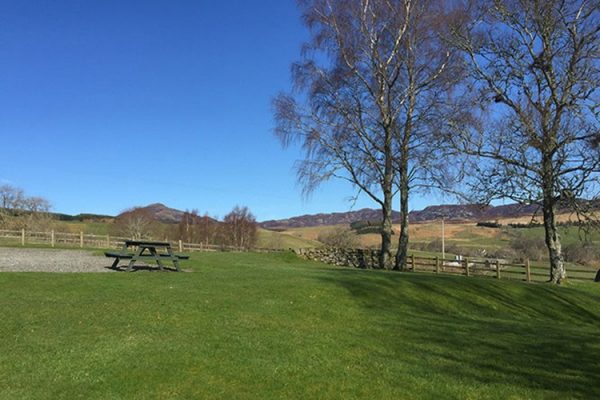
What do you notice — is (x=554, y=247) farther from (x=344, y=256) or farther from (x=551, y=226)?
(x=344, y=256)

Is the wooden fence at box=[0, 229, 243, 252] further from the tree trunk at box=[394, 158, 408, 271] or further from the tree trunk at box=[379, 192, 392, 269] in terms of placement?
the tree trunk at box=[394, 158, 408, 271]

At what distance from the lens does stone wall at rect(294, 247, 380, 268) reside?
33.0 meters

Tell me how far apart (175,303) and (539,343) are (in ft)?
22.2

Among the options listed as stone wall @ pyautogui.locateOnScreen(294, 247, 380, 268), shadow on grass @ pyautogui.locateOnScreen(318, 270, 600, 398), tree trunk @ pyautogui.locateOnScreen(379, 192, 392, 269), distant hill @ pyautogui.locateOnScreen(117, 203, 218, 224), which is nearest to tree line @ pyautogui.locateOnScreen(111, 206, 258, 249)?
Answer: distant hill @ pyautogui.locateOnScreen(117, 203, 218, 224)

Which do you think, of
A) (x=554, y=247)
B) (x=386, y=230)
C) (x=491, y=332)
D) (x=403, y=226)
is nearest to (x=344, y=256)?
(x=386, y=230)

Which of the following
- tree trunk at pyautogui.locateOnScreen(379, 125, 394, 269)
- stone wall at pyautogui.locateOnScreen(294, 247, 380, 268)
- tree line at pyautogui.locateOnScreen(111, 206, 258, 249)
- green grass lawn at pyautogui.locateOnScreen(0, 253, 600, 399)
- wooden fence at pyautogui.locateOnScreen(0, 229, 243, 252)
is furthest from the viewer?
tree line at pyautogui.locateOnScreen(111, 206, 258, 249)

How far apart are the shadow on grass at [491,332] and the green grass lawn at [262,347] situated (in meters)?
0.04

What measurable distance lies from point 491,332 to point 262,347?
14.7 feet

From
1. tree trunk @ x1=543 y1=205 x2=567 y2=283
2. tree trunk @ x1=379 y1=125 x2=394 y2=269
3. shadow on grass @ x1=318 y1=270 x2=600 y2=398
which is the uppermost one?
tree trunk @ x1=379 y1=125 x2=394 y2=269

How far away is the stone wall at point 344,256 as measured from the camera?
1299 inches

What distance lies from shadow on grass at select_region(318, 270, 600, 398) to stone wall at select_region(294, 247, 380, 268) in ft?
50.9

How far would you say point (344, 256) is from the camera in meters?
Result: 33.8

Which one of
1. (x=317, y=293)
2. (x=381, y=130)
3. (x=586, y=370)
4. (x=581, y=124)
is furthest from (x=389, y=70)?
(x=586, y=370)

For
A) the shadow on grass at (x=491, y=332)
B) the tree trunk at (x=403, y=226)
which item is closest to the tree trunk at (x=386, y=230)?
the tree trunk at (x=403, y=226)
